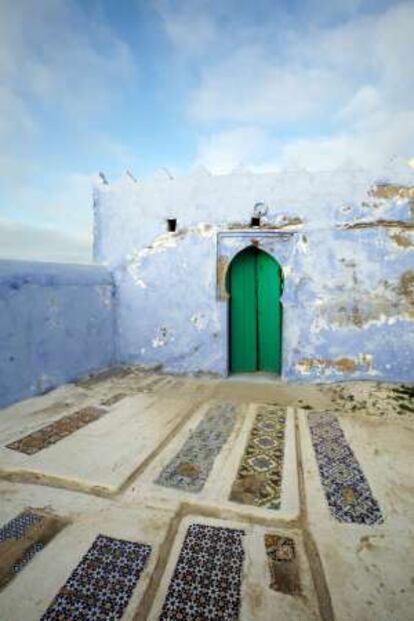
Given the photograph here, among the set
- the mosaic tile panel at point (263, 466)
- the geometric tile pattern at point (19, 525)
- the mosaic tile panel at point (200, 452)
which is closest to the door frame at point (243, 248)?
the mosaic tile panel at point (200, 452)

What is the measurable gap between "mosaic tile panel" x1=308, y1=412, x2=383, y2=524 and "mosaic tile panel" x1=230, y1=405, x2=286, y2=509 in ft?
1.27

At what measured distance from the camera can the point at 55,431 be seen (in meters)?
4.23

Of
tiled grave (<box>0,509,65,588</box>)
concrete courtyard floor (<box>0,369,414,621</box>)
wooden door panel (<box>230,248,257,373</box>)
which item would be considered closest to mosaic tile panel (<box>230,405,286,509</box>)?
concrete courtyard floor (<box>0,369,414,621</box>)

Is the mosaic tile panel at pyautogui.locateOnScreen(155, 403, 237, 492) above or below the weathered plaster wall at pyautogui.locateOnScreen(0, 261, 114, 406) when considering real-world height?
below

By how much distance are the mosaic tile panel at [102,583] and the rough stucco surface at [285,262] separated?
173 inches

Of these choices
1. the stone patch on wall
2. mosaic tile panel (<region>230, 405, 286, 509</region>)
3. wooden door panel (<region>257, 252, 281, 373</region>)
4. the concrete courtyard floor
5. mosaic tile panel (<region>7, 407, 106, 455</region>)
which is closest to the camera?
the concrete courtyard floor

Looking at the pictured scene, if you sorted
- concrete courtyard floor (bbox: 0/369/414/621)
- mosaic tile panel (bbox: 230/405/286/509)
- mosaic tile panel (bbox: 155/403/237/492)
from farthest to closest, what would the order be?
mosaic tile panel (bbox: 155/403/237/492) → mosaic tile panel (bbox: 230/405/286/509) → concrete courtyard floor (bbox: 0/369/414/621)

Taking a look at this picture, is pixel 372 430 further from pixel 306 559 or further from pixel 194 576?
pixel 194 576

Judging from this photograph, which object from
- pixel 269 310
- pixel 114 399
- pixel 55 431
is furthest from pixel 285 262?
pixel 55 431

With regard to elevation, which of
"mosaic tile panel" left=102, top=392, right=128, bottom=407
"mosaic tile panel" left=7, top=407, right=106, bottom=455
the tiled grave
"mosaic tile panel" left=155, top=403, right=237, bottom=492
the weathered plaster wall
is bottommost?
the tiled grave

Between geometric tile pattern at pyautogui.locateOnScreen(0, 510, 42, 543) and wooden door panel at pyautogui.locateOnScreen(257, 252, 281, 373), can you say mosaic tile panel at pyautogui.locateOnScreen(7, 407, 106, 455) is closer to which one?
geometric tile pattern at pyautogui.locateOnScreen(0, 510, 42, 543)

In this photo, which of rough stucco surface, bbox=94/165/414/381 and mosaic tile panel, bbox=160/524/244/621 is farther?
rough stucco surface, bbox=94/165/414/381

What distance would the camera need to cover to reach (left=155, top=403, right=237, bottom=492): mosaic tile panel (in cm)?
327

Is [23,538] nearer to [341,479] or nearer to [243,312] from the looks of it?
[341,479]
